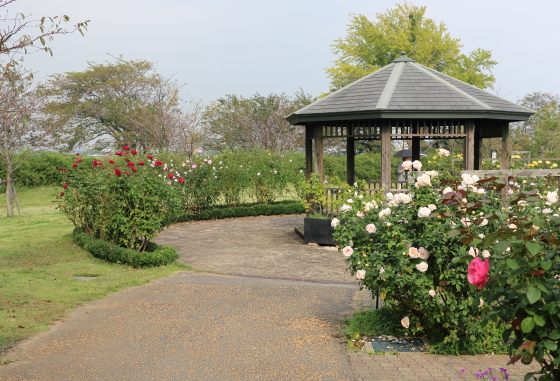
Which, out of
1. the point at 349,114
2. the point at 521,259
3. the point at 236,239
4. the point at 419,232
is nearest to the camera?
the point at 521,259

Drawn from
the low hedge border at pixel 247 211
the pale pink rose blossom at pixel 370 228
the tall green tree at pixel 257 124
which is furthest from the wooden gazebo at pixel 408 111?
the tall green tree at pixel 257 124

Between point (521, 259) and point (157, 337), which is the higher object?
point (521, 259)

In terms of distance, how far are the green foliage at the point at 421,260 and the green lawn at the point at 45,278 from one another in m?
3.69

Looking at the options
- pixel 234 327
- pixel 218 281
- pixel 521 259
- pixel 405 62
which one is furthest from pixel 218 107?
pixel 521 259

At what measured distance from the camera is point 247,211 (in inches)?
715

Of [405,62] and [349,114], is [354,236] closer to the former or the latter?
[349,114]

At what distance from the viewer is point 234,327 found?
591 centimetres

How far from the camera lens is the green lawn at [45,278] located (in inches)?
251

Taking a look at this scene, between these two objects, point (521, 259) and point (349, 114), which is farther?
point (349, 114)

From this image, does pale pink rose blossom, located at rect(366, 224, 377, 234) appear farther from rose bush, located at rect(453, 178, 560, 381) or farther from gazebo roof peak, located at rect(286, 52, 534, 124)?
gazebo roof peak, located at rect(286, 52, 534, 124)

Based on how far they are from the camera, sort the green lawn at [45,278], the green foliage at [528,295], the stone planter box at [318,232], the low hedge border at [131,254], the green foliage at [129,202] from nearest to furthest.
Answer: the green foliage at [528,295]
the green lawn at [45,278]
the low hedge border at [131,254]
the green foliage at [129,202]
the stone planter box at [318,232]

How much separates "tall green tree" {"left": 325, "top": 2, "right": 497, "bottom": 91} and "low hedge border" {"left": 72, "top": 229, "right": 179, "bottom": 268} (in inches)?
931

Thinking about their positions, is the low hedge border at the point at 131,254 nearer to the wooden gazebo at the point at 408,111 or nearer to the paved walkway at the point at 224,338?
the paved walkway at the point at 224,338

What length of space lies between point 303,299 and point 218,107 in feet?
102
